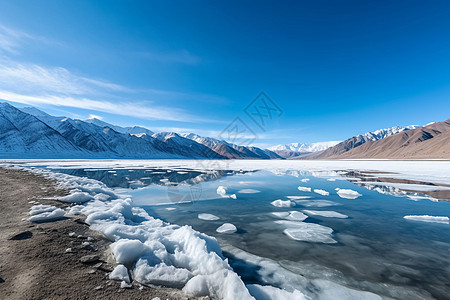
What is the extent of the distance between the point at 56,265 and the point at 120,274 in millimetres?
1102

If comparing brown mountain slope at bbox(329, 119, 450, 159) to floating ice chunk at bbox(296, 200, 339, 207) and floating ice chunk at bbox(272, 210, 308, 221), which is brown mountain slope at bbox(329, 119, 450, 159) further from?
floating ice chunk at bbox(272, 210, 308, 221)

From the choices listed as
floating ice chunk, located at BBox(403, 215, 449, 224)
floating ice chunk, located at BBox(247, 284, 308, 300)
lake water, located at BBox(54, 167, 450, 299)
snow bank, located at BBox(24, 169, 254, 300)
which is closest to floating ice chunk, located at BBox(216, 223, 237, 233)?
lake water, located at BBox(54, 167, 450, 299)

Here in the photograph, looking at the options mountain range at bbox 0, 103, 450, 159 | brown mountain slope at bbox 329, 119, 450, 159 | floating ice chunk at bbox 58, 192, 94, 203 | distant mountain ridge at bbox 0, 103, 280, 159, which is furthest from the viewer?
brown mountain slope at bbox 329, 119, 450, 159

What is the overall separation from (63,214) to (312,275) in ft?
21.1

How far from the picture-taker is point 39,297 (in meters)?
2.38

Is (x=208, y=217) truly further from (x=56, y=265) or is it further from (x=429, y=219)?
(x=429, y=219)

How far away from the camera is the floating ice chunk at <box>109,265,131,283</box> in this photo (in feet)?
9.49

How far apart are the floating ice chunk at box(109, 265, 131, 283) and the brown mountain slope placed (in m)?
132

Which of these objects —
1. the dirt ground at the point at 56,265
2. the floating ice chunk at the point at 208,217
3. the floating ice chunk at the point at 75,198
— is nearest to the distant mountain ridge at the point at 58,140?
the floating ice chunk at the point at 75,198

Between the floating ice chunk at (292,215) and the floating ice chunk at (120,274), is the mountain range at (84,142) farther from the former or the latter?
the floating ice chunk at (120,274)

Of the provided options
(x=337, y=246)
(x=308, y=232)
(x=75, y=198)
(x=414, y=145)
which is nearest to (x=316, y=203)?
(x=308, y=232)

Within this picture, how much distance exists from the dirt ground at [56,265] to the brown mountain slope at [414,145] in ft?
434

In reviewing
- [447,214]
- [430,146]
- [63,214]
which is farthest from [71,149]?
[430,146]

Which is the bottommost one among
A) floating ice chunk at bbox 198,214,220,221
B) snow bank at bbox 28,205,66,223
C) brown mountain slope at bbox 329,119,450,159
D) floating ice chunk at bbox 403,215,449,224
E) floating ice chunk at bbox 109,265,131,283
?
floating ice chunk at bbox 198,214,220,221
